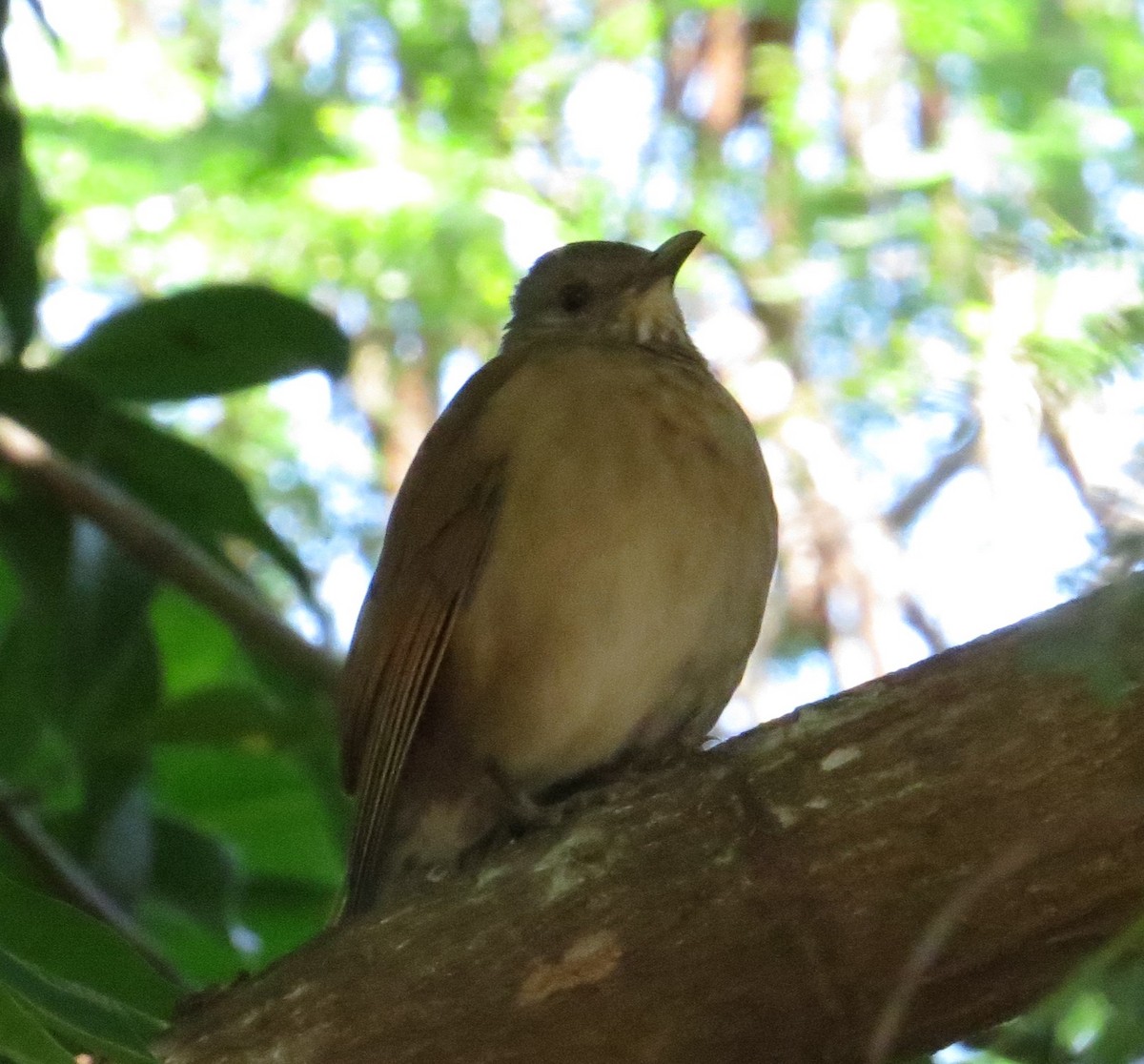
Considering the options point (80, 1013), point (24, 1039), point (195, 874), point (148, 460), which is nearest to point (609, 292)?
point (148, 460)

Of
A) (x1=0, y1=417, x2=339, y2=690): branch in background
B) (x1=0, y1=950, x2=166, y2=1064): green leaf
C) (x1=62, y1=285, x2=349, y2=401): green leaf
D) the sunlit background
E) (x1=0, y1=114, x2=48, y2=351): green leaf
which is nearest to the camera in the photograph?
(x1=0, y1=950, x2=166, y2=1064): green leaf

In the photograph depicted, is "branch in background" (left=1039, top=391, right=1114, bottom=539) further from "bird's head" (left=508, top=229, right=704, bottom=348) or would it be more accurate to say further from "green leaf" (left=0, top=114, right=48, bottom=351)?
"green leaf" (left=0, top=114, right=48, bottom=351)

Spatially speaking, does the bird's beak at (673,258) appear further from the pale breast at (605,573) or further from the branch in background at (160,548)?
the branch in background at (160,548)

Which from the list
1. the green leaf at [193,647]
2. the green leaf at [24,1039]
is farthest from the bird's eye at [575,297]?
the green leaf at [24,1039]

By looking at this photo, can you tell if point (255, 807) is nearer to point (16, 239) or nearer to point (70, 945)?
point (16, 239)

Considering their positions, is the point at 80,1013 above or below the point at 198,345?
below

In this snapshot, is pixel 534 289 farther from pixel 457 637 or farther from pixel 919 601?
pixel 919 601

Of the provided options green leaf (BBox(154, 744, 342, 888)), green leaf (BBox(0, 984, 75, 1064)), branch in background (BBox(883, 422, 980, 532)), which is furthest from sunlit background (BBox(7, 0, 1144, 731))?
green leaf (BBox(0, 984, 75, 1064))
